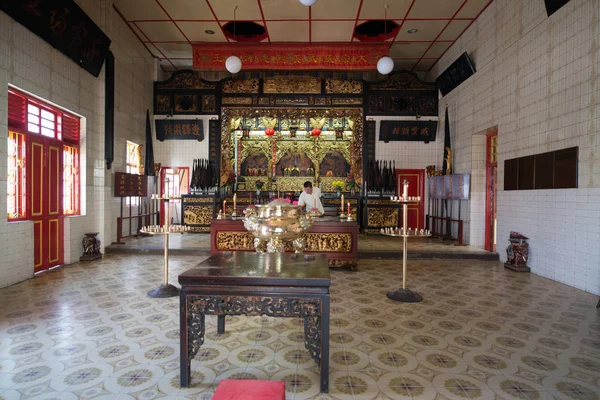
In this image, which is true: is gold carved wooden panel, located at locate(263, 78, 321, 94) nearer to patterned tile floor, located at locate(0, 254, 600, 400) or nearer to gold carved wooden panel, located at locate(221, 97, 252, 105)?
gold carved wooden panel, located at locate(221, 97, 252, 105)

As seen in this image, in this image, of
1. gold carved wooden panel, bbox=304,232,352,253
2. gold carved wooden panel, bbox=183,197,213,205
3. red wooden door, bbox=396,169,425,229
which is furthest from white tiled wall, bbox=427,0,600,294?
gold carved wooden panel, bbox=183,197,213,205

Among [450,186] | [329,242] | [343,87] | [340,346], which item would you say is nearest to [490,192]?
[450,186]

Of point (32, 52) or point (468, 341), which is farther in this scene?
point (32, 52)

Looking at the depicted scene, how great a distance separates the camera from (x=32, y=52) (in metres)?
→ 4.61

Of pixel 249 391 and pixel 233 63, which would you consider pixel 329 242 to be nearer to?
pixel 249 391

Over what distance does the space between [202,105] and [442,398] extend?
30.3 feet

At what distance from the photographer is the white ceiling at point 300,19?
6445 mm

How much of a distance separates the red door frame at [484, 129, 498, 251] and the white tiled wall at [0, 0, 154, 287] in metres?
7.78

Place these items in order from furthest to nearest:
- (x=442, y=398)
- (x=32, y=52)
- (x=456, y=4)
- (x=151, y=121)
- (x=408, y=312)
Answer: (x=151, y=121) < (x=456, y=4) < (x=32, y=52) < (x=408, y=312) < (x=442, y=398)

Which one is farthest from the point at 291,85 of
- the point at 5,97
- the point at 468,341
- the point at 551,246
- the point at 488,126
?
the point at 468,341

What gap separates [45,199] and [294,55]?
18.9ft

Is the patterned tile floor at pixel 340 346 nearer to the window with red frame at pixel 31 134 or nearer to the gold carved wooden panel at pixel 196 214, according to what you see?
the window with red frame at pixel 31 134

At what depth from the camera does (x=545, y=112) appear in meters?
4.89

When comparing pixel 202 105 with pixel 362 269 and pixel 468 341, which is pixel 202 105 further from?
pixel 468 341
